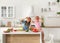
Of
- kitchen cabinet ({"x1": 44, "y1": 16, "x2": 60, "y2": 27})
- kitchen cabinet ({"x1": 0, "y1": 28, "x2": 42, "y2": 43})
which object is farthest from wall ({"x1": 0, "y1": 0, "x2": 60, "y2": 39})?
kitchen cabinet ({"x1": 0, "y1": 28, "x2": 42, "y2": 43})

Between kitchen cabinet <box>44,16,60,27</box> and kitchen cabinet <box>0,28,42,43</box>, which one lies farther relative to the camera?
kitchen cabinet <box>44,16,60,27</box>

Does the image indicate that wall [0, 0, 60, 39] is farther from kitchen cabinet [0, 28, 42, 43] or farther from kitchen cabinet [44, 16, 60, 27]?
kitchen cabinet [0, 28, 42, 43]

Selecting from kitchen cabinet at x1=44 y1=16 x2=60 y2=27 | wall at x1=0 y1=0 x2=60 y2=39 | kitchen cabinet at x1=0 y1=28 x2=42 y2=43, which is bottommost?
kitchen cabinet at x1=0 y1=28 x2=42 y2=43

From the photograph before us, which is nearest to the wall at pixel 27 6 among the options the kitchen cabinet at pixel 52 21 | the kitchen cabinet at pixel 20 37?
the kitchen cabinet at pixel 52 21

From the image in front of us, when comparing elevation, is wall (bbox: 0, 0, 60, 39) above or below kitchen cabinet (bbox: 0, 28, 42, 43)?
above

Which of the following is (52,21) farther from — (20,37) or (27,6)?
(20,37)

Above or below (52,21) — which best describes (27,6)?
above

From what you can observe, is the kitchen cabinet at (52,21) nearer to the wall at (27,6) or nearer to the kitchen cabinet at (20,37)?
the wall at (27,6)

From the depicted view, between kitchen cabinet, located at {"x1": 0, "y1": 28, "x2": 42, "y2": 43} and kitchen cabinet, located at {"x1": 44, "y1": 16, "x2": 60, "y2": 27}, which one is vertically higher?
kitchen cabinet, located at {"x1": 44, "y1": 16, "x2": 60, "y2": 27}

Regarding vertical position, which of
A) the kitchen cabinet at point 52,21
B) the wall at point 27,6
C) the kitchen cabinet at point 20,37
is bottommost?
the kitchen cabinet at point 20,37

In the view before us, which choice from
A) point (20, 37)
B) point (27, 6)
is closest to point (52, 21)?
point (27, 6)

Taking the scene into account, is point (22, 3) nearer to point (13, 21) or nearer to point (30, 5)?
point (30, 5)

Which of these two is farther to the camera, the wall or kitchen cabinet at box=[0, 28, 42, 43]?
the wall

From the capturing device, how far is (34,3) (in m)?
3.78
